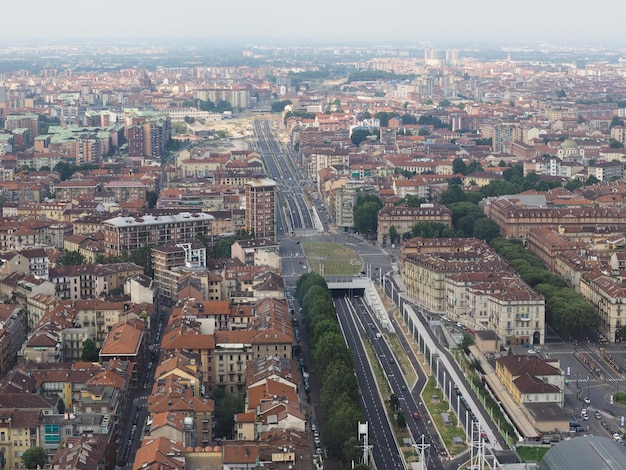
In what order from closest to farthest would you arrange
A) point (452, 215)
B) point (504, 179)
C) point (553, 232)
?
1. point (553, 232)
2. point (452, 215)
3. point (504, 179)

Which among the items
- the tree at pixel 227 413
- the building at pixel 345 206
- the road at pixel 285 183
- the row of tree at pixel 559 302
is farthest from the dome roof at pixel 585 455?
the building at pixel 345 206

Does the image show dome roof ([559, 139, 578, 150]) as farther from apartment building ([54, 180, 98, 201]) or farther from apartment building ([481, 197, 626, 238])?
apartment building ([54, 180, 98, 201])

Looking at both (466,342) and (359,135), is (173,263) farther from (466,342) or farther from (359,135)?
(359,135)

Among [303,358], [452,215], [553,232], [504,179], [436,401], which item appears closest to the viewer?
[436,401]

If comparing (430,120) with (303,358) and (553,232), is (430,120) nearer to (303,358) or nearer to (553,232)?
(553,232)

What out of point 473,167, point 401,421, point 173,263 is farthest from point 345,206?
point 401,421

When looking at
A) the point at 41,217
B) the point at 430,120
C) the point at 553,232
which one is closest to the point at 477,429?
the point at 553,232
